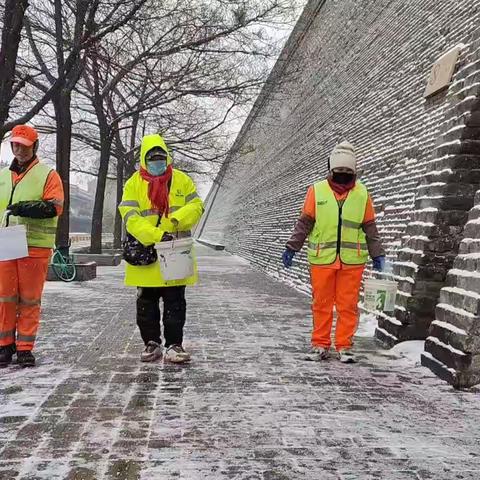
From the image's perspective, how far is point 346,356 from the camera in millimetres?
4945

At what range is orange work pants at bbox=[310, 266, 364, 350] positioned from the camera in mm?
4977

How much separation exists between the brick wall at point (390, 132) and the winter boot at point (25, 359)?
3.12 meters

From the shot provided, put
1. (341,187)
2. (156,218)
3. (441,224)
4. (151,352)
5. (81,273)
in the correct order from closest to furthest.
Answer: (156,218) → (151,352) → (341,187) → (441,224) → (81,273)

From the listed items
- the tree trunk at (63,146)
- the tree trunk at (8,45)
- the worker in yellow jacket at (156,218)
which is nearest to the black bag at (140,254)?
the worker in yellow jacket at (156,218)

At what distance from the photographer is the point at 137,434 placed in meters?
3.15

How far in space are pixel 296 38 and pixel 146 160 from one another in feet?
59.4

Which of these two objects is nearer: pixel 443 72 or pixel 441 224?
pixel 441 224

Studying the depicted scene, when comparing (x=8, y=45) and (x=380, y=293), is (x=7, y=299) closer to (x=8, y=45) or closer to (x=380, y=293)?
(x=380, y=293)

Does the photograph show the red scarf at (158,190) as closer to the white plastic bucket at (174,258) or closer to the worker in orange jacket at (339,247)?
the white plastic bucket at (174,258)

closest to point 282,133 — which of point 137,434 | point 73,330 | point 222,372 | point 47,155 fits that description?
point 47,155

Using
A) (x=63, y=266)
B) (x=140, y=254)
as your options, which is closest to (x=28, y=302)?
(x=140, y=254)

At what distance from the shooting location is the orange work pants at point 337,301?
4977 millimetres

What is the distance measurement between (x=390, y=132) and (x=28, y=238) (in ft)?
19.0

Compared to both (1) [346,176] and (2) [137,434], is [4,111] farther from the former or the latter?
(2) [137,434]
